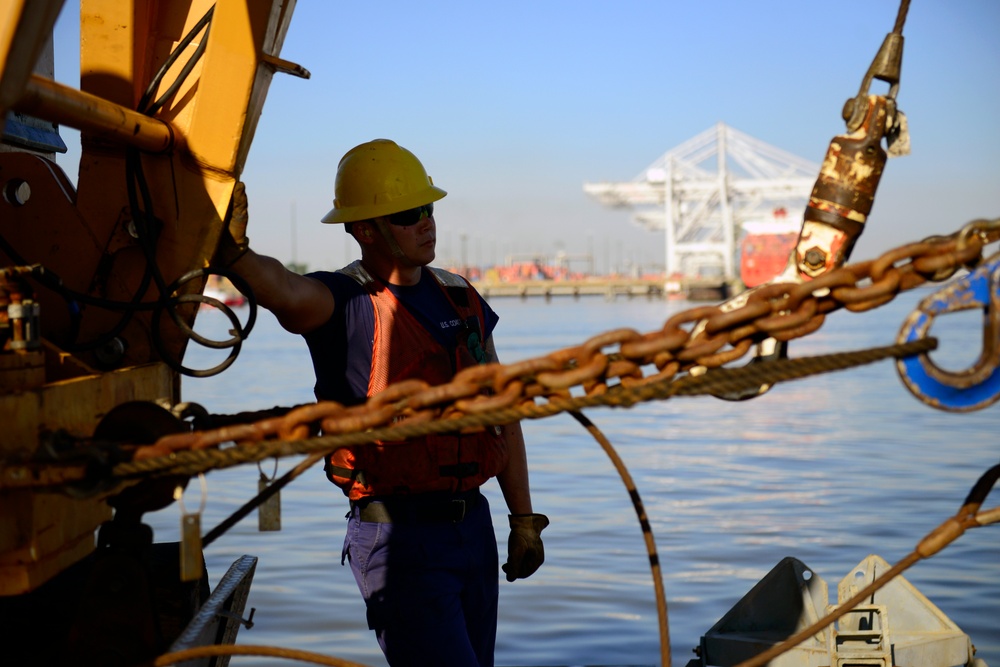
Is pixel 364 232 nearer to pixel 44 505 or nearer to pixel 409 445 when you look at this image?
pixel 409 445

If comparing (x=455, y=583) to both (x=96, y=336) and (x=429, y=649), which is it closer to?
(x=429, y=649)

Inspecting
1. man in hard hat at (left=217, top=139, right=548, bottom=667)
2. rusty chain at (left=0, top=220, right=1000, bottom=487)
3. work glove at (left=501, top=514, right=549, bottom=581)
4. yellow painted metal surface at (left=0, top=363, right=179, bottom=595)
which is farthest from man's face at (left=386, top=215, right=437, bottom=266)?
rusty chain at (left=0, top=220, right=1000, bottom=487)

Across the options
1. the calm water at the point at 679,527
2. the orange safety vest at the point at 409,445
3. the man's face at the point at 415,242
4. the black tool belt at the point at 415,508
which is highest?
the man's face at the point at 415,242

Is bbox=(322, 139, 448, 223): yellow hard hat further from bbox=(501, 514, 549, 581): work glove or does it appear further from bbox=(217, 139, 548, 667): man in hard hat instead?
bbox=(501, 514, 549, 581): work glove

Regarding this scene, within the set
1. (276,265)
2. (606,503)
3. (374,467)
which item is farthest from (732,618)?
(606,503)

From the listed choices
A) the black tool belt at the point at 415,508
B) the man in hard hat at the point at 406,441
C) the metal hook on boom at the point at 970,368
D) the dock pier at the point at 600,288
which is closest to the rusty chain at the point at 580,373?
the metal hook on boom at the point at 970,368

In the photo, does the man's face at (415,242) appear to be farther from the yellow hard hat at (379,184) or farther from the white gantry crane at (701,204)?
the white gantry crane at (701,204)

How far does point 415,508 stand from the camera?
329cm

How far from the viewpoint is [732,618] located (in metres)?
4.02

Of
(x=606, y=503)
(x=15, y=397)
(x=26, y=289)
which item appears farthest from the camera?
(x=606, y=503)

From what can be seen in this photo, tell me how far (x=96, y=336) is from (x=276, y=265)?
50 cm

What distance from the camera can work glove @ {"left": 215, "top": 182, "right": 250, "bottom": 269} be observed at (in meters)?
2.87

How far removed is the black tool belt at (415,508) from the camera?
3285 mm

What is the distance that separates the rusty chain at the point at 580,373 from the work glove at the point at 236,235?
0.99m
